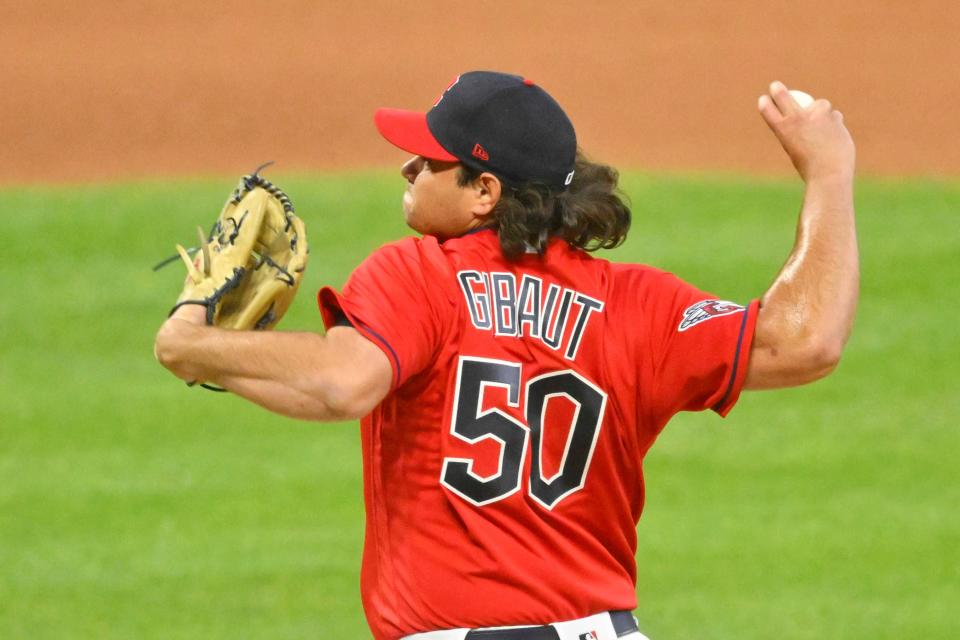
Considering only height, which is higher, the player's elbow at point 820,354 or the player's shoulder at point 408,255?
the player's shoulder at point 408,255

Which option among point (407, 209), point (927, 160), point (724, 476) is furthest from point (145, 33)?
point (407, 209)

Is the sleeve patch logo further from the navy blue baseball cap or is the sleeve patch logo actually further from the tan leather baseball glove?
the tan leather baseball glove

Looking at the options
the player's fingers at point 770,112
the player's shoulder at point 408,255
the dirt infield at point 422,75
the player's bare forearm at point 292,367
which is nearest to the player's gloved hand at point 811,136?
the player's fingers at point 770,112

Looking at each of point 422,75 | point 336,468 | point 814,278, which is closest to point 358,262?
point 336,468

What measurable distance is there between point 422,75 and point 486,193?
1237cm

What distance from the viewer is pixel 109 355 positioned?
31.9ft

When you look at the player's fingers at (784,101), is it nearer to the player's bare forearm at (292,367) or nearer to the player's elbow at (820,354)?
the player's elbow at (820,354)

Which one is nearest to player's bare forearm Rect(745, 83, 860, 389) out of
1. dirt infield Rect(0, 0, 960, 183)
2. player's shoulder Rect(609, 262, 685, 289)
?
player's shoulder Rect(609, 262, 685, 289)

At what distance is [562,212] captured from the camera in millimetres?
3006

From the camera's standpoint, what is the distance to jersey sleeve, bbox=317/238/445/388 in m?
2.68

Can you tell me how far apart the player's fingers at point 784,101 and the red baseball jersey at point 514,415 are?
41 cm

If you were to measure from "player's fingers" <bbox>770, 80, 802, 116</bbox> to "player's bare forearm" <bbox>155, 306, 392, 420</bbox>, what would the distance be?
0.98 m

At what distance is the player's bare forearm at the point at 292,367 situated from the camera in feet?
8.45

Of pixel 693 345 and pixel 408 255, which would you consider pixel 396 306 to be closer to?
pixel 408 255
